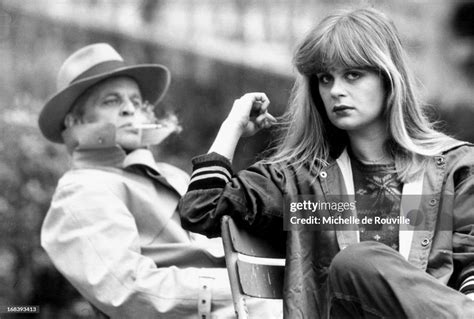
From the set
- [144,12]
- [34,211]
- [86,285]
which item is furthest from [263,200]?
[144,12]

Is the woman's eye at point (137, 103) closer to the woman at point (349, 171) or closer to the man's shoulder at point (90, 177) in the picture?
the man's shoulder at point (90, 177)

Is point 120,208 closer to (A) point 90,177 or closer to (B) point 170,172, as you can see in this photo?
(A) point 90,177

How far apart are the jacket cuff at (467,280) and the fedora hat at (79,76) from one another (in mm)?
1712

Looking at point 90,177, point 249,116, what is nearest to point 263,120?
point 249,116

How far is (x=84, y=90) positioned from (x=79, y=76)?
58mm

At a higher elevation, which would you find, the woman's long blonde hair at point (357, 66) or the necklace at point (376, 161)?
the woman's long blonde hair at point (357, 66)

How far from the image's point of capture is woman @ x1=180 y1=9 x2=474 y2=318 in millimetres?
2512

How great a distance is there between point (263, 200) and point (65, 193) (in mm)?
947

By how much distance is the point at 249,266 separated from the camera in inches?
96.7

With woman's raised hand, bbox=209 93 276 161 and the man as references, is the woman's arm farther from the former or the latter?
the man

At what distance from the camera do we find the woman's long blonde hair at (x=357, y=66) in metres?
2.63

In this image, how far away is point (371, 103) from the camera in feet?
8.75

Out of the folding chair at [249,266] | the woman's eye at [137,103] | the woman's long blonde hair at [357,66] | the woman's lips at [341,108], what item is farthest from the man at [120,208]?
the woman's lips at [341,108]

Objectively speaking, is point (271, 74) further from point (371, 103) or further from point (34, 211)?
point (371, 103)
